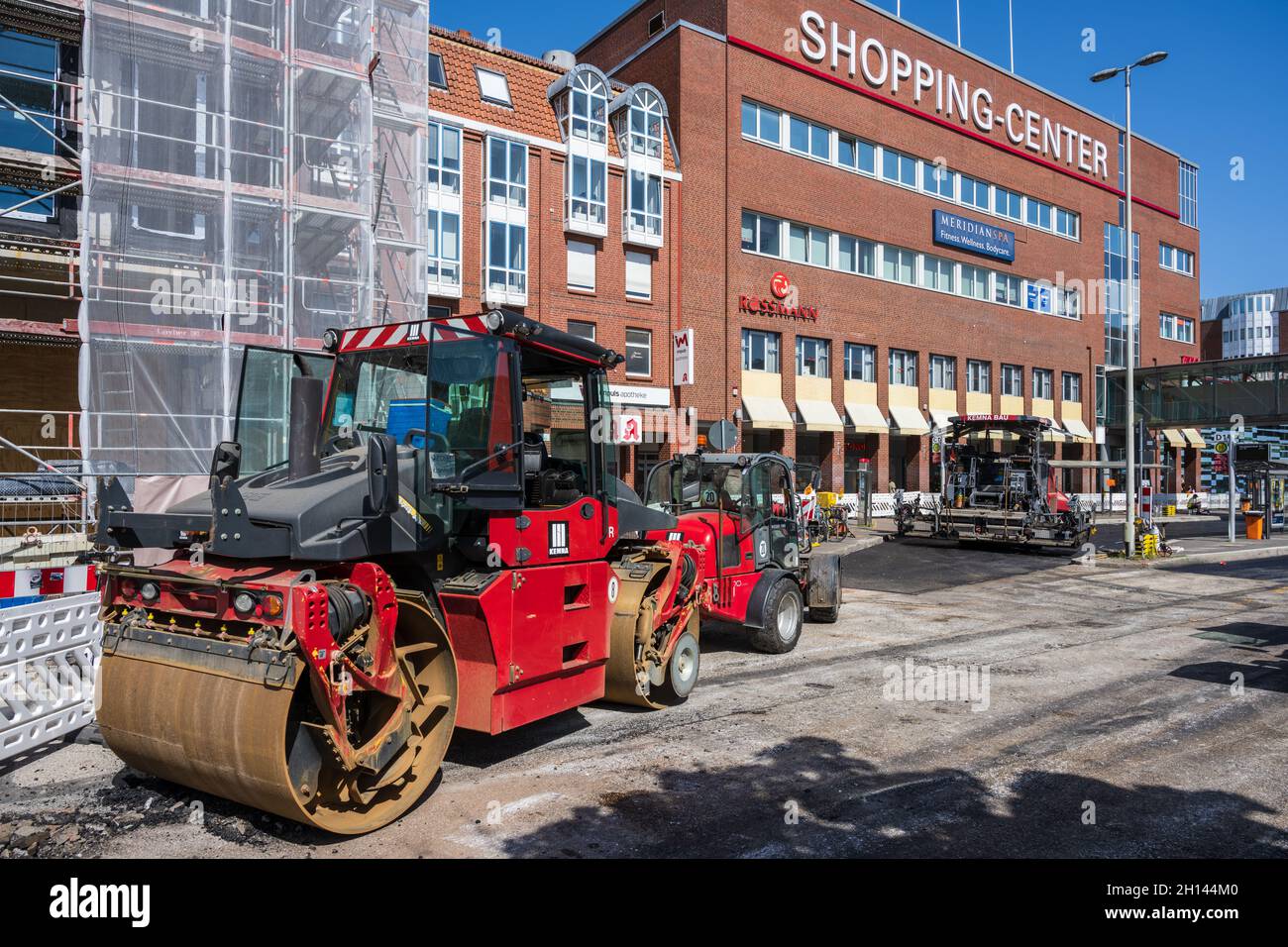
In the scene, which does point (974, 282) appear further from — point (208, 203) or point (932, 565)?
point (208, 203)

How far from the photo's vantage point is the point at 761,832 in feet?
16.5

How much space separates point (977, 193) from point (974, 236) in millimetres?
2197

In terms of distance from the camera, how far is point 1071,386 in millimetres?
46719

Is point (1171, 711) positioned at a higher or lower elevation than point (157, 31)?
lower

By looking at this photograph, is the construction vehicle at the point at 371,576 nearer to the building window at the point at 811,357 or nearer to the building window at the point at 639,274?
the building window at the point at 639,274

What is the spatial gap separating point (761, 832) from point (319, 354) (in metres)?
4.43

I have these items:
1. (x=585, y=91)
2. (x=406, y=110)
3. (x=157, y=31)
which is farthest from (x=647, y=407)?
(x=157, y=31)

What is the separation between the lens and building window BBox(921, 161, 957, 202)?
1501 inches

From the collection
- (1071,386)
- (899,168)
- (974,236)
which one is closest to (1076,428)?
(1071,386)

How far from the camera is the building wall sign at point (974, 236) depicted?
3862 cm

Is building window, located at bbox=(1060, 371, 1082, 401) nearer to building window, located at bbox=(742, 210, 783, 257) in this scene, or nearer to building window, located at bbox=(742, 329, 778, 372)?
building window, located at bbox=(742, 329, 778, 372)


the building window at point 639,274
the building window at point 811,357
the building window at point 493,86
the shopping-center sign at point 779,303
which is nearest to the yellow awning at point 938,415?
the building window at point 811,357

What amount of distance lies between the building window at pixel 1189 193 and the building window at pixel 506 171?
150ft
